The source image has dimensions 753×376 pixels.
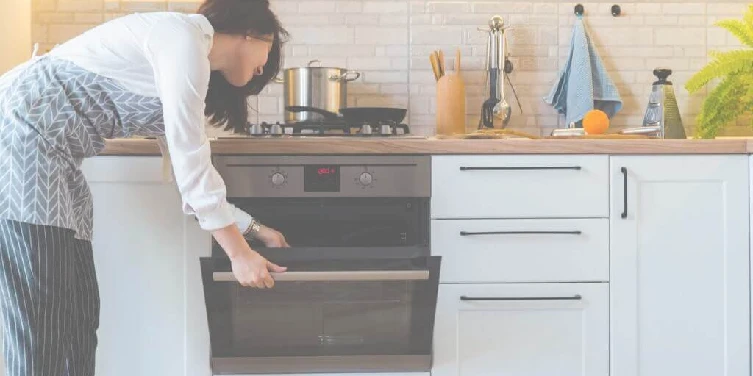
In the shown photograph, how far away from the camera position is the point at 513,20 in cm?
275

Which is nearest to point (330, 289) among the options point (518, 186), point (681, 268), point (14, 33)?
point (518, 186)

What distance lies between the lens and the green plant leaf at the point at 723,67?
250 centimetres

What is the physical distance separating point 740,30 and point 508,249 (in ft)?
3.59

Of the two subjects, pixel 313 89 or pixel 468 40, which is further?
pixel 468 40

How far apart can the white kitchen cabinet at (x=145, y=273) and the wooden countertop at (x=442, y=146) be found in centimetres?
6

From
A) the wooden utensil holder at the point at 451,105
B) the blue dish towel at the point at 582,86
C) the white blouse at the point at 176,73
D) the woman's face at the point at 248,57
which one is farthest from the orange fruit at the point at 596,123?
the white blouse at the point at 176,73

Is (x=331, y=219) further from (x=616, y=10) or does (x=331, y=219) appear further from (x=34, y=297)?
(x=616, y=10)

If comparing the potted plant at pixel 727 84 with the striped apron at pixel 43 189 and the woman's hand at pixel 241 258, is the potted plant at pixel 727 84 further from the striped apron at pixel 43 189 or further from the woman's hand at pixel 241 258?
the striped apron at pixel 43 189

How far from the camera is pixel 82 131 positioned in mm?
1633

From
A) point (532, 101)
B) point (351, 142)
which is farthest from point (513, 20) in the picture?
point (351, 142)

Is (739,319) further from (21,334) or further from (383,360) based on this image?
(21,334)

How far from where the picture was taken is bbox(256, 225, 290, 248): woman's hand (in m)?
1.98

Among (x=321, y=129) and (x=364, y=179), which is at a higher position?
(x=321, y=129)

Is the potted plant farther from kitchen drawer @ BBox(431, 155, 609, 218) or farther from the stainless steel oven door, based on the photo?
the stainless steel oven door
